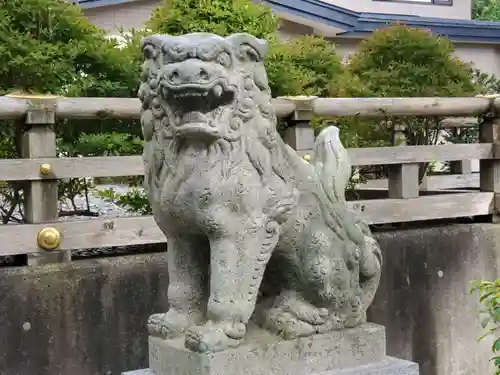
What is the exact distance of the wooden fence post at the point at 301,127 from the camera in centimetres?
505

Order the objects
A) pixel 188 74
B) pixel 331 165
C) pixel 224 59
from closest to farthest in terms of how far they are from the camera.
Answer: pixel 188 74 → pixel 224 59 → pixel 331 165

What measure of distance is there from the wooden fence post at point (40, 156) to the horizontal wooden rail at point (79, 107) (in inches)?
1.4

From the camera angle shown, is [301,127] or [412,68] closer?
[301,127]

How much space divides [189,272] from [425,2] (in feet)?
34.8

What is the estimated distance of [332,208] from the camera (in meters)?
3.25

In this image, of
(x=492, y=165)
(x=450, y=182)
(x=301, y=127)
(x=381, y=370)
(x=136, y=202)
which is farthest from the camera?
(x=450, y=182)

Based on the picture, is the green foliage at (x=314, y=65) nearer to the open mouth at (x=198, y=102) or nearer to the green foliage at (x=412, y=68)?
the green foliage at (x=412, y=68)

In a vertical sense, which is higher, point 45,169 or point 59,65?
point 59,65

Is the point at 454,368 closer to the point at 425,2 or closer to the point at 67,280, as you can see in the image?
the point at 67,280

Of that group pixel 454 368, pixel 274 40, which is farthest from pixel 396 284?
pixel 274 40

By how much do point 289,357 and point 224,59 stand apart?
1.16 metres

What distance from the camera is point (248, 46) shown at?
2.81m

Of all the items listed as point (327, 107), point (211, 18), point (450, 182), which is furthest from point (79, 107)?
point (450, 182)

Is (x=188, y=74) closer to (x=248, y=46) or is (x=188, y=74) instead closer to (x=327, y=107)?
(x=248, y=46)
